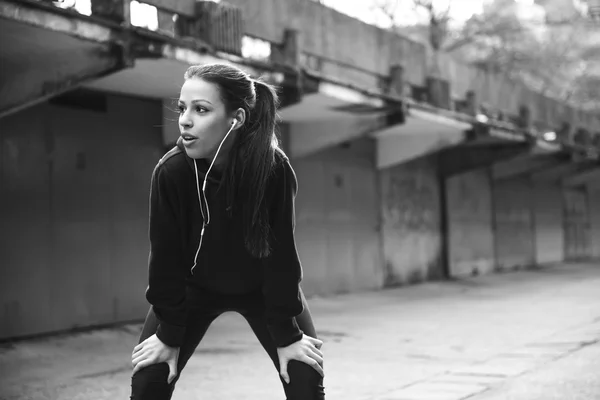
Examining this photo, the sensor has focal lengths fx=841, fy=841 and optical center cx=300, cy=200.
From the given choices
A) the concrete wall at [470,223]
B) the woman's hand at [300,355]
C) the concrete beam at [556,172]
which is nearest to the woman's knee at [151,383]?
the woman's hand at [300,355]

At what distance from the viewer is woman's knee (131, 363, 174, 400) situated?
248 centimetres

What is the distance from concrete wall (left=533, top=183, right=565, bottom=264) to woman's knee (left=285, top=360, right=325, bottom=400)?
18.9m

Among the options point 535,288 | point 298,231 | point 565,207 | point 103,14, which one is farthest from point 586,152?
point 103,14

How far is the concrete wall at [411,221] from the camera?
14414mm

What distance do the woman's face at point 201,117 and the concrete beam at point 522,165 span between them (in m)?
15.9

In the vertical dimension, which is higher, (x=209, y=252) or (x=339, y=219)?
(x=339, y=219)

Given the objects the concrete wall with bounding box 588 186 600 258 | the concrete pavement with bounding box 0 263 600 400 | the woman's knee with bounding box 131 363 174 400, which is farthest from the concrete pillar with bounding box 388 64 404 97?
the concrete wall with bounding box 588 186 600 258

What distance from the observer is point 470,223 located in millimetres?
17078

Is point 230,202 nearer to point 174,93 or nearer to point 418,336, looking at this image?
point 418,336

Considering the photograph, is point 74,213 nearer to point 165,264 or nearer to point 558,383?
point 558,383

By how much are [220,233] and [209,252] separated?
7cm

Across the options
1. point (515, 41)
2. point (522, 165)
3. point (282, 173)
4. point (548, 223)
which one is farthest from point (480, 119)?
point (515, 41)

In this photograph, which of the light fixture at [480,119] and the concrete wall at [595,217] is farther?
the concrete wall at [595,217]

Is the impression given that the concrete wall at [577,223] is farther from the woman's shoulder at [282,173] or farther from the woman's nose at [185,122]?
the woman's nose at [185,122]
